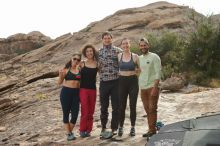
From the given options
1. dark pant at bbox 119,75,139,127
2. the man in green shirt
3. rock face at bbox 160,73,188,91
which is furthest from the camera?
rock face at bbox 160,73,188,91

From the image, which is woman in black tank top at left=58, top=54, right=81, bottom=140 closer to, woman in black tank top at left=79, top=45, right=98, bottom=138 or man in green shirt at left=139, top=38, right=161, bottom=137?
woman in black tank top at left=79, top=45, right=98, bottom=138

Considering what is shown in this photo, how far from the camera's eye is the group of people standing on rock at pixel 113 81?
8.05 metres

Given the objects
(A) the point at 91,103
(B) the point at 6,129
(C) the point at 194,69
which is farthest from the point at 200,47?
(A) the point at 91,103

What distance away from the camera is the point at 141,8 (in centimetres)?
3147

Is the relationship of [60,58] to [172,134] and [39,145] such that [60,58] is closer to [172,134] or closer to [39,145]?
[39,145]

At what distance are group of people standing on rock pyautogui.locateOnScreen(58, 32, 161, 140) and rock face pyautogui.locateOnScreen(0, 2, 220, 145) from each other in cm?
50

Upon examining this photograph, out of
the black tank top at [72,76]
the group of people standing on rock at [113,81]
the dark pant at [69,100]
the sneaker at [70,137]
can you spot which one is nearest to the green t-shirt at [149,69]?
the group of people standing on rock at [113,81]

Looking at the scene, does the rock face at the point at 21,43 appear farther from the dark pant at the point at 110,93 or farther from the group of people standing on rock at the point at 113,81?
the dark pant at the point at 110,93

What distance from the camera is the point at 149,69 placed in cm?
800

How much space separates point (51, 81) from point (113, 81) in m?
9.52

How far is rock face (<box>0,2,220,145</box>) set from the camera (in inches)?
415

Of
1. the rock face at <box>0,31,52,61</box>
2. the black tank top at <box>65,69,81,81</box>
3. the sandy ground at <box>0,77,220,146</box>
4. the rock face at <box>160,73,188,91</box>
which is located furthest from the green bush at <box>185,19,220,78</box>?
the rock face at <box>0,31,52,61</box>

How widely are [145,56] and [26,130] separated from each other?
4436 millimetres

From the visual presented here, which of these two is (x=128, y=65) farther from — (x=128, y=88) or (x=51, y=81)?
(x=51, y=81)
